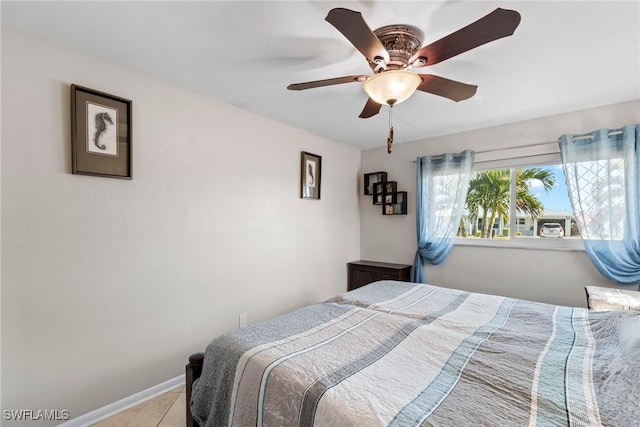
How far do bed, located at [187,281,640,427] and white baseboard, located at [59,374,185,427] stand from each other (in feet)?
2.51

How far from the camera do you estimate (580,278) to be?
2.52 metres

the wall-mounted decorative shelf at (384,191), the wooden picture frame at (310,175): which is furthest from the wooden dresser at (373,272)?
the wooden picture frame at (310,175)

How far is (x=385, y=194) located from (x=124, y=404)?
10.6 feet

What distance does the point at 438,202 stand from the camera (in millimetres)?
3246

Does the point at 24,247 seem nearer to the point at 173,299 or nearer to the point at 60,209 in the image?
the point at 60,209

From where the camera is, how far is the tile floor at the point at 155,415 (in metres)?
1.73

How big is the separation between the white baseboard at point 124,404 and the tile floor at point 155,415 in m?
0.03

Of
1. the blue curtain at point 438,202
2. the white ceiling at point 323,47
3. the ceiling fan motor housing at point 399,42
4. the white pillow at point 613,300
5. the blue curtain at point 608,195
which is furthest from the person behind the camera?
the blue curtain at point 438,202

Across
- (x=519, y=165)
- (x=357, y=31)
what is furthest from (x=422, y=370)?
(x=519, y=165)

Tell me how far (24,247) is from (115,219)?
0.44m

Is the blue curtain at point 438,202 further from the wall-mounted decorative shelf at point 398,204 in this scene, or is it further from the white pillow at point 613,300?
the white pillow at point 613,300

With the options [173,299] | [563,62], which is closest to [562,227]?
[563,62]

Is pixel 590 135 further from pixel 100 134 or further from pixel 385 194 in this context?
pixel 100 134

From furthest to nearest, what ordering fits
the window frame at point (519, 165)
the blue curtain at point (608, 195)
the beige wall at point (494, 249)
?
the window frame at point (519, 165) < the beige wall at point (494, 249) < the blue curtain at point (608, 195)
